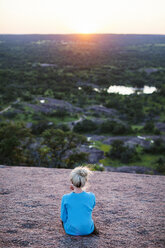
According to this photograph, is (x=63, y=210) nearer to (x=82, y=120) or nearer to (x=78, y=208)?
(x=78, y=208)

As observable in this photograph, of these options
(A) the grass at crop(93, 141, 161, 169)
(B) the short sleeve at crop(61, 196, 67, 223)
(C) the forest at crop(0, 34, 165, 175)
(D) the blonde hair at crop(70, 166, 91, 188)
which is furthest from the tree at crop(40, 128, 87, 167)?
(D) the blonde hair at crop(70, 166, 91, 188)

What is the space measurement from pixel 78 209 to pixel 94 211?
6.19 ft

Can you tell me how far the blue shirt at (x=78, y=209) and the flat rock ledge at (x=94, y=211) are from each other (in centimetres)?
37

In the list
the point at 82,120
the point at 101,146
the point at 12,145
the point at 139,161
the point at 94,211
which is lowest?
the point at 139,161

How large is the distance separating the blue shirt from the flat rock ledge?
0.37 metres

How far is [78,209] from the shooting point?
4383 mm

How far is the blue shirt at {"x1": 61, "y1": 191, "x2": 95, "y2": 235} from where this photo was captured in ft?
14.4

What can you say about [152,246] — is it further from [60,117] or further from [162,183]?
[60,117]

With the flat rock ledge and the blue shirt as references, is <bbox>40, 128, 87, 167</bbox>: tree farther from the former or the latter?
the blue shirt

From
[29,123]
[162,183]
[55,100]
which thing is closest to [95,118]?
[29,123]

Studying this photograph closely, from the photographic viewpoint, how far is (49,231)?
4.98 meters

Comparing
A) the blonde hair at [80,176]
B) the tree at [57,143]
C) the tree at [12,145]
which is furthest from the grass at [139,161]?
the blonde hair at [80,176]

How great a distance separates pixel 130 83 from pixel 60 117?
4641 centimetres

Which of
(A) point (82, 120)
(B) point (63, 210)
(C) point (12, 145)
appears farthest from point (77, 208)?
(A) point (82, 120)
